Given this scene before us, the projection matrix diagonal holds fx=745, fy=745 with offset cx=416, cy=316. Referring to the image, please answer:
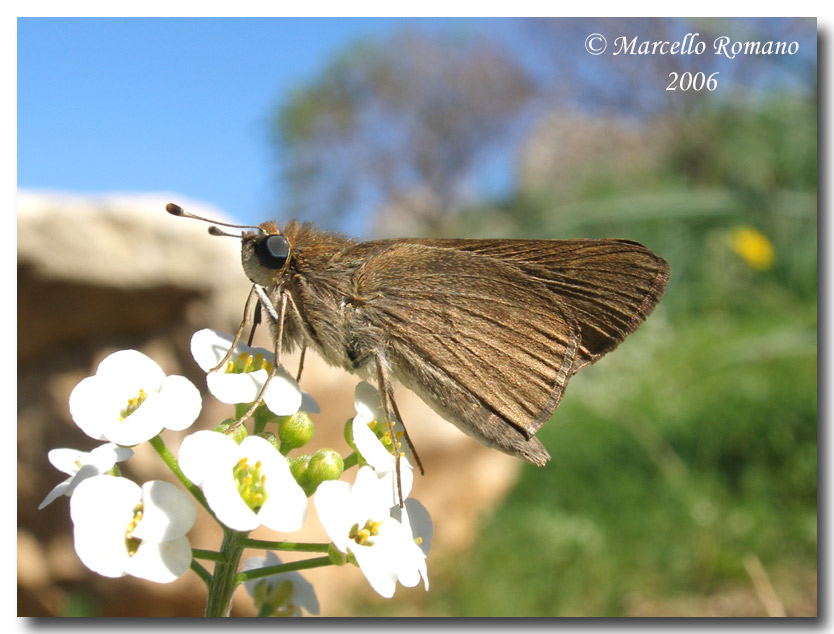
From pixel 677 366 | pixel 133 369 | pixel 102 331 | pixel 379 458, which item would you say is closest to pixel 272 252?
pixel 133 369

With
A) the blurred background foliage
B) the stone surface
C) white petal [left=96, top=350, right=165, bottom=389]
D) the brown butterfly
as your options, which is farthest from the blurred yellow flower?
white petal [left=96, top=350, right=165, bottom=389]

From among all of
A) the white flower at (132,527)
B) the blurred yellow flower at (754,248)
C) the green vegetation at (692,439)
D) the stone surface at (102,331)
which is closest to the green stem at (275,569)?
the white flower at (132,527)

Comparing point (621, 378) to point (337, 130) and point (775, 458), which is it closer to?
point (775, 458)

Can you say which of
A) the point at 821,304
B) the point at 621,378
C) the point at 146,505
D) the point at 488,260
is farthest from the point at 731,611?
the point at 146,505

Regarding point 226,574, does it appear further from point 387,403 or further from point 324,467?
point 387,403

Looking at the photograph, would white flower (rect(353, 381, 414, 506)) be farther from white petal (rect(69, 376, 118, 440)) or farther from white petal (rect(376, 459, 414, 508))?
white petal (rect(69, 376, 118, 440))

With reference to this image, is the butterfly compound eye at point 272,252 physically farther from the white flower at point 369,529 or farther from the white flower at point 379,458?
the white flower at point 369,529

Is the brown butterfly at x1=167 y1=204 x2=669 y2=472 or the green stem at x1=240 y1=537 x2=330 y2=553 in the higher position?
the brown butterfly at x1=167 y1=204 x2=669 y2=472
